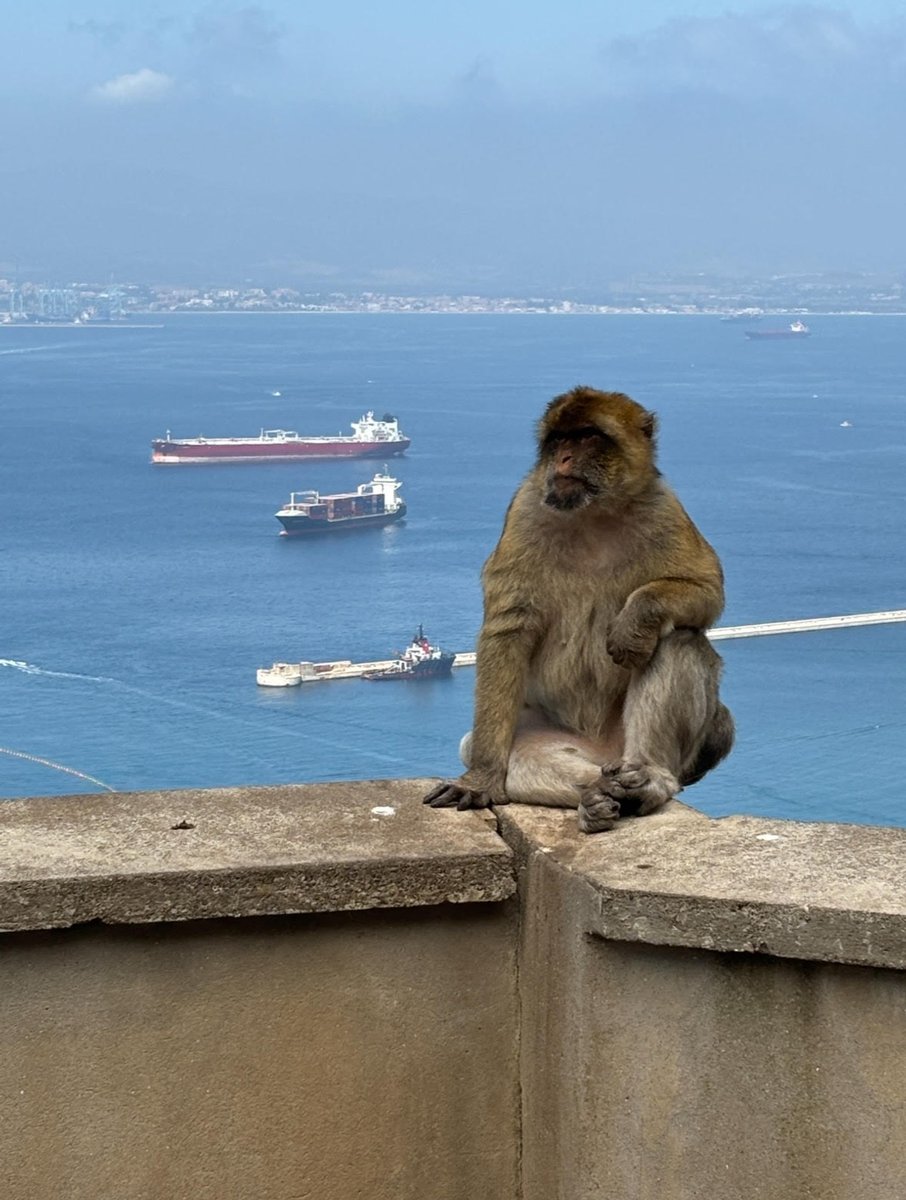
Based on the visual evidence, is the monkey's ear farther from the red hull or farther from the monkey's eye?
the red hull

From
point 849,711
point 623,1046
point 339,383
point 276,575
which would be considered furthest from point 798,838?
point 339,383

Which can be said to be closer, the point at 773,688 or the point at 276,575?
the point at 773,688

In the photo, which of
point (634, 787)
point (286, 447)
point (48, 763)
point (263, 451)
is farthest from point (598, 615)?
point (263, 451)

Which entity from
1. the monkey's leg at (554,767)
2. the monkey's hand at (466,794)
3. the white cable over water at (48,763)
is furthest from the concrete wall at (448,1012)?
the white cable over water at (48,763)

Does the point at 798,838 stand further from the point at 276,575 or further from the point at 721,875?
the point at 276,575

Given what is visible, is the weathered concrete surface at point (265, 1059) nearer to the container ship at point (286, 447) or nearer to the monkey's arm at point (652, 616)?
the monkey's arm at point (652, 616)

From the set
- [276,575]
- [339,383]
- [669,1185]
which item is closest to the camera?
[669,1185]

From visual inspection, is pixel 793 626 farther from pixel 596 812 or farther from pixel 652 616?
pixel 596 812
